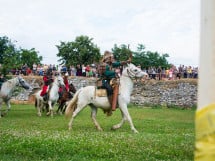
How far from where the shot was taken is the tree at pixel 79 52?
249 feet

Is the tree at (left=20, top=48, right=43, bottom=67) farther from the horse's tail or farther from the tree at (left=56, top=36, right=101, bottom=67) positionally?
the horse's tail

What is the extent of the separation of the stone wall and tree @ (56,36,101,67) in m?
27.4

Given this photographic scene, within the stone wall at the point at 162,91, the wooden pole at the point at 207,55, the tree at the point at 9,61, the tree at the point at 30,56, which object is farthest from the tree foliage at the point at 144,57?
the wooden pole at the point at 207,55

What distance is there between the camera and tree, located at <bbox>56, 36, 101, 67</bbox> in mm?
75875

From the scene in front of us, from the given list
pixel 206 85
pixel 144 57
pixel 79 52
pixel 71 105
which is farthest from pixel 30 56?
pixel 206 85

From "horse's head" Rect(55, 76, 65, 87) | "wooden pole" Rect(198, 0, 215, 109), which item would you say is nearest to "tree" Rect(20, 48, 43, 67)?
"horse's head" Rect(55, 76, 65, 87)

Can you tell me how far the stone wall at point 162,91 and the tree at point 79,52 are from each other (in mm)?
27438

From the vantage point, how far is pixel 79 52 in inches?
3027

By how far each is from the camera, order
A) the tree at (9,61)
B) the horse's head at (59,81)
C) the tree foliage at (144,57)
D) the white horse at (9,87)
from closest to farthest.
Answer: the white horse at (9,87)
the horse's head at (59,81)
the tree at (9,61)
the tree foliage at (144,57)

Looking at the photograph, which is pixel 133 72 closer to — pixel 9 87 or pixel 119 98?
pixel 119 98

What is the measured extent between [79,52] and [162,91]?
3272 cm

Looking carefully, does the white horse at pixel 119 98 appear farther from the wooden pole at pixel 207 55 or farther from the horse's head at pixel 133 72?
the wooden pole at pixel 207 55

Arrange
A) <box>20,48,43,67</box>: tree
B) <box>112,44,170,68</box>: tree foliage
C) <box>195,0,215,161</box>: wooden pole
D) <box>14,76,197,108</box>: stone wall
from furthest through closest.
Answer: <box>112,44,170,68</box>: tree foliage
<box>20,48,43,67</box>: tree
<box>14,76,197,108</box>: stone wall
<box>195,0,215,161</box>: wooden pole

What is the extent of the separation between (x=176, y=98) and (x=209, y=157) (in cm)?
4503
